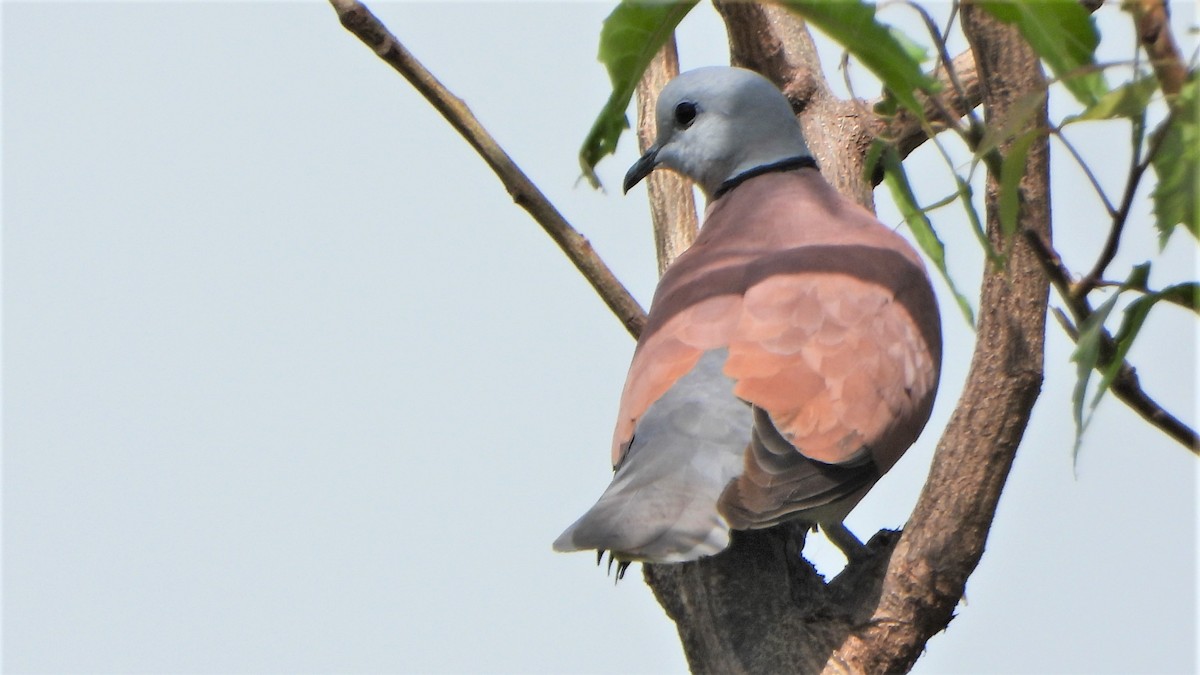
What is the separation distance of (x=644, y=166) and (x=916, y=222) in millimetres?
1839

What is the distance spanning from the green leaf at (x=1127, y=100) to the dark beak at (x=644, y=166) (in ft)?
8.27

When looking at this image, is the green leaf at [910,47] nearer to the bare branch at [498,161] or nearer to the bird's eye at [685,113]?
the bare branch at [498,161]

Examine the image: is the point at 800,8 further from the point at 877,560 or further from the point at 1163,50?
the point at 877,560

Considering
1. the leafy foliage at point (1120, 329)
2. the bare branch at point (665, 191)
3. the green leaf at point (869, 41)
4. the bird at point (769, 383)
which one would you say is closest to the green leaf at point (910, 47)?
the green leaf at point (869, 41)

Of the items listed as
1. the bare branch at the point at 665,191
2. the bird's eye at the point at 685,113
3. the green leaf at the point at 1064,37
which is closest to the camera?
the green leaf at the point at 1064,37

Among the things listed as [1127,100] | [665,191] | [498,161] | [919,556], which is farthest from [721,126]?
[1127,100]

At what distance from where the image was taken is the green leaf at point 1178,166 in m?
1.28

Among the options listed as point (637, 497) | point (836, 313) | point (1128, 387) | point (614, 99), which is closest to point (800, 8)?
point (614, 99)

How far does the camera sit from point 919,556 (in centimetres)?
232

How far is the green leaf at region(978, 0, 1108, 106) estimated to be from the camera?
1396 mm

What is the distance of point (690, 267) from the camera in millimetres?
3246

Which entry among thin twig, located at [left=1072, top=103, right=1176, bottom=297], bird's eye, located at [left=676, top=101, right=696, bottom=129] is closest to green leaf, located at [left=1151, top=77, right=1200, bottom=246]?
thin twig, located at [left=1072, top=103, right=1176, bottom=297]

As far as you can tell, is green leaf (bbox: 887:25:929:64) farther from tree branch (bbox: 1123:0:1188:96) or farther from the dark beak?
the dark beak

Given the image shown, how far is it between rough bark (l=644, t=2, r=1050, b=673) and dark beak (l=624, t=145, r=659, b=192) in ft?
4.06
